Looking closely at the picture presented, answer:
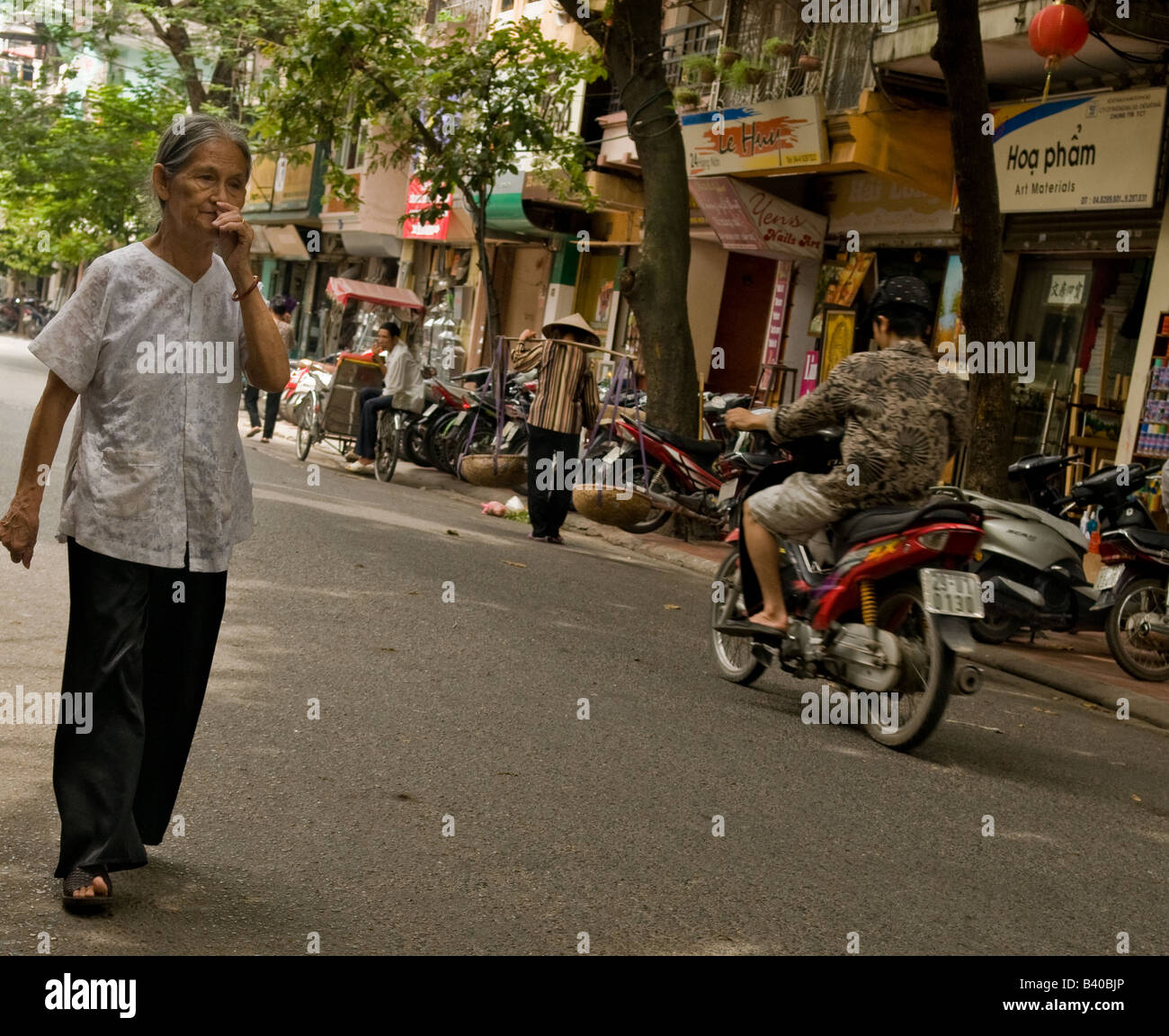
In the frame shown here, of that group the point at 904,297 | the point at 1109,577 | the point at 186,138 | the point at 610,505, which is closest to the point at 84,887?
the point at 186,138

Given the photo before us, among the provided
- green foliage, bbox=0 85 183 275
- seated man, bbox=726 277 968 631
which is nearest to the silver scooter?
seated man, bbox=726 277 968 631

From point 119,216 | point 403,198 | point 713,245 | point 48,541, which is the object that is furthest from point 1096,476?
point 119,216

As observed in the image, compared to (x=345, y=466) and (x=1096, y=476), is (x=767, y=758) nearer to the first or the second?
(x=1096, y=476)

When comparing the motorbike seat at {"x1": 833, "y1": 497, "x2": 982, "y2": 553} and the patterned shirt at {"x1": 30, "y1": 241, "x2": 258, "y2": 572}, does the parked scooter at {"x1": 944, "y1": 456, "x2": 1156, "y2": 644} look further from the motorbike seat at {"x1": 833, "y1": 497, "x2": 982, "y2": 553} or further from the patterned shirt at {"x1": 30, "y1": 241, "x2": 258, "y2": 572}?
the patterned shirt at {"x1": 30, "y1": 241, "x2": 258, "y2": 572}

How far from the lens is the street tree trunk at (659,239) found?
15.0m

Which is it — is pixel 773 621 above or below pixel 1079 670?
above

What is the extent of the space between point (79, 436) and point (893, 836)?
3028 mm

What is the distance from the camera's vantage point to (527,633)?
8586 millimetres

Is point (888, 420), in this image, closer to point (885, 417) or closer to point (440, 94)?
point (885, 417)

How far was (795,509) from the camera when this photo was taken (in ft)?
23.8

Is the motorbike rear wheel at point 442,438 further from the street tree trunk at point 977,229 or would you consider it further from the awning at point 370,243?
the awning at point 370,243

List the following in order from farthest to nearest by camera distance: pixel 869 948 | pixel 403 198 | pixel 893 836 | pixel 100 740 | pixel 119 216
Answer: pixel 119 216 < pixel 403 198 < pixel 893 836 < pixel 869 948 < pixel 100 740

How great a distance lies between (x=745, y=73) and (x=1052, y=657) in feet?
35.5

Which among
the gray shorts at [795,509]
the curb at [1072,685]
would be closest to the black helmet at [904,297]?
the gray shorts at [795,509]
